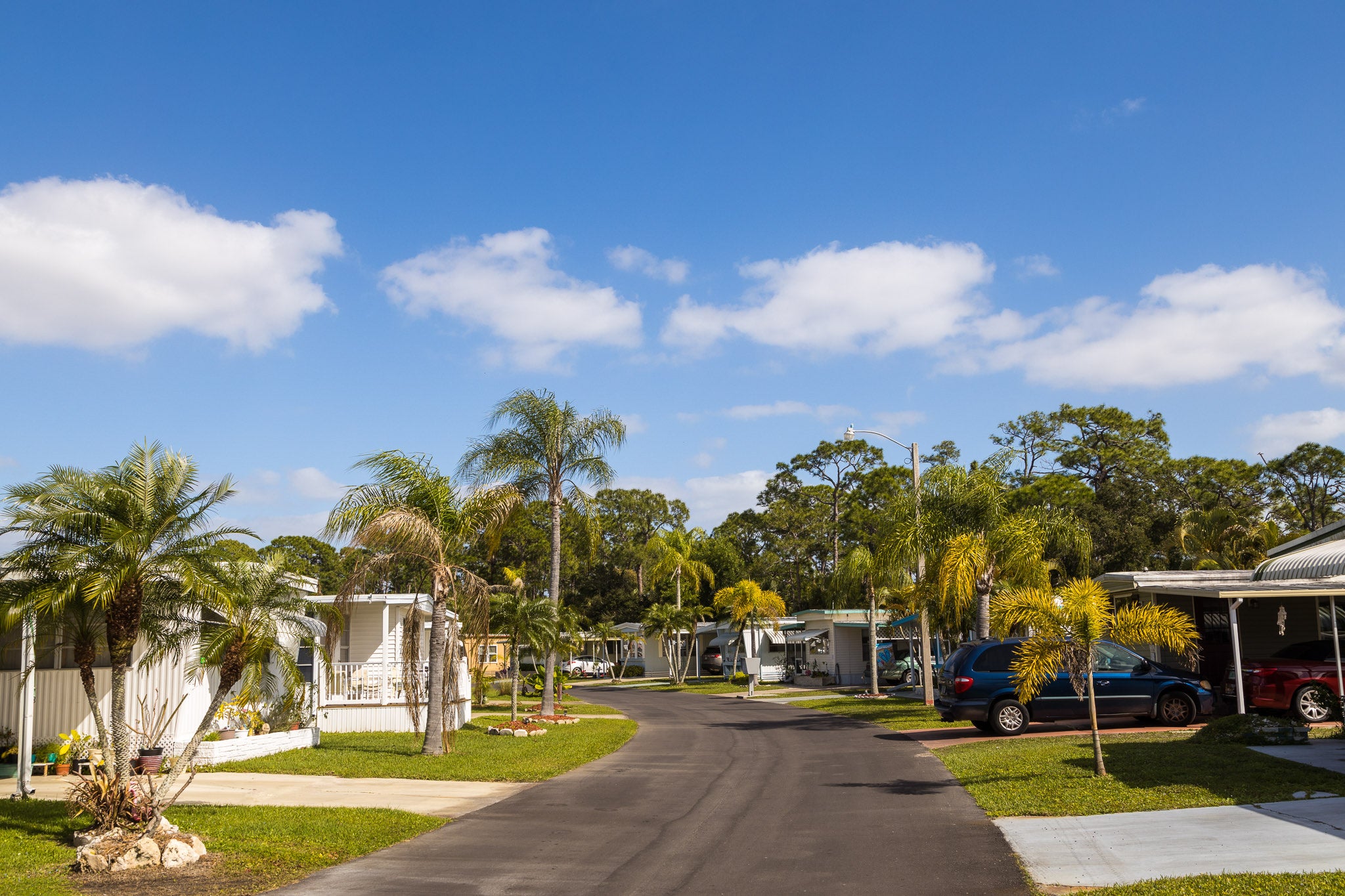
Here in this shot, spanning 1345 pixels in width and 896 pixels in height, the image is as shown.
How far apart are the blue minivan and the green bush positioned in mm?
2397

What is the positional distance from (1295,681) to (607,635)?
34.0 metres

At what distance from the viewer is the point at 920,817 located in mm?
10906

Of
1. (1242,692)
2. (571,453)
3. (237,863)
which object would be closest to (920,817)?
(237,863)

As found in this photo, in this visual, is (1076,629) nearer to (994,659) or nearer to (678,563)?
(994,659)

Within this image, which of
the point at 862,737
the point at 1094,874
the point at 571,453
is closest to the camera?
the point at 1094,874

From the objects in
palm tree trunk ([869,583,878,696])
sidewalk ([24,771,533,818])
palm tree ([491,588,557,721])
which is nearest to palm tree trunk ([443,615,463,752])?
sidewalk ([24,771,533,818])

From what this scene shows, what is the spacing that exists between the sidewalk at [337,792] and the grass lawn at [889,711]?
10.2 m

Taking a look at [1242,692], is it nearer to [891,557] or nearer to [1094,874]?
[891,557]

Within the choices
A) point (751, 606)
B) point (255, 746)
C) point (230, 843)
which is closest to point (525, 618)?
point (255, 746)

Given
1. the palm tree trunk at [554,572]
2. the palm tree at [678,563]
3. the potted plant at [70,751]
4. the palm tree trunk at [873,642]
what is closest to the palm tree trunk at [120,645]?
the potted plant at [70,751]

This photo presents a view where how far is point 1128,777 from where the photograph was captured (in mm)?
12195

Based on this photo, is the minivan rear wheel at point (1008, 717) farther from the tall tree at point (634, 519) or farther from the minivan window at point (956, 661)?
the tall tree at point (634, 519)

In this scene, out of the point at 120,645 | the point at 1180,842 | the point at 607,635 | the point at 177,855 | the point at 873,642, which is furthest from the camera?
the point at 607,635

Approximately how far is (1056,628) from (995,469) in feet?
38.5
